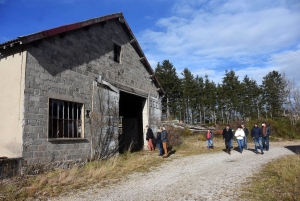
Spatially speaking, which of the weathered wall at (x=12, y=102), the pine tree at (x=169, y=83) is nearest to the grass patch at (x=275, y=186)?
the weathered wall at (x=12, y=102)

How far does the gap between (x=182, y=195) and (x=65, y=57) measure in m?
7.31

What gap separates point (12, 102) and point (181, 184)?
6366mm

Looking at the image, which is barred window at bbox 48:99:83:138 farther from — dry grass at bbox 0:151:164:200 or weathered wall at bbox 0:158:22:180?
weathered wall at bbox 0:158:22:180

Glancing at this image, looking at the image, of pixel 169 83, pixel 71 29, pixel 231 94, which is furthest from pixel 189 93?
pixel 71 29

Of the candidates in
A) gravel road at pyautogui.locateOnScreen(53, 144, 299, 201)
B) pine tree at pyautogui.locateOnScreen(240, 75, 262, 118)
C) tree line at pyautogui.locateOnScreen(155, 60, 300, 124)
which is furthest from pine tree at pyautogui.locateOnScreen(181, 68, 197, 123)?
gravel road at pyautogui.locateOnScreen(53, 144, 299, 201)

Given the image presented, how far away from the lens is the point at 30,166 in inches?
350

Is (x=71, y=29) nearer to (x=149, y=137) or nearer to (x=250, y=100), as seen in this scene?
(x=149, y=137)

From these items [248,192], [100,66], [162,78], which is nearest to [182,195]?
[248,192]

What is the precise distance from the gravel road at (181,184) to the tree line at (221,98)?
122 feet

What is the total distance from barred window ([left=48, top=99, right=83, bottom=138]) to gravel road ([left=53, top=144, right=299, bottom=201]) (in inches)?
128

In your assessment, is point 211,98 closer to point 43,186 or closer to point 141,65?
point 141,65

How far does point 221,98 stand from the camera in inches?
2029

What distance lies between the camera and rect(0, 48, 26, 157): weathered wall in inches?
353

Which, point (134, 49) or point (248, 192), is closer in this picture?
point (248, 192)
